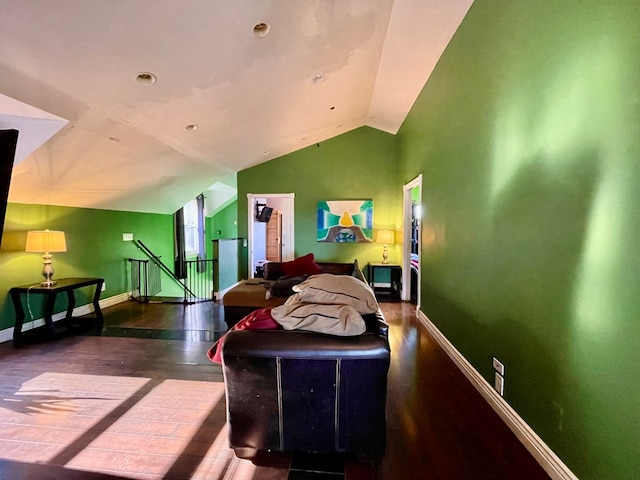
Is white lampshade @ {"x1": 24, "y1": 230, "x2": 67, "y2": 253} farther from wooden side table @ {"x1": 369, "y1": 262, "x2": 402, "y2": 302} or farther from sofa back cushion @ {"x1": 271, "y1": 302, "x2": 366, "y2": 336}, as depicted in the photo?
wooden side table @ {"x1": 369, "y1": 262, "x2": 402, "y2": 302}

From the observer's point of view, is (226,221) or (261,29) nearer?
(261,29)

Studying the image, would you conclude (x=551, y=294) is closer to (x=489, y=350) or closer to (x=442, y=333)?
(x=489, y=350)

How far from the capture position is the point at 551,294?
179 centimetres

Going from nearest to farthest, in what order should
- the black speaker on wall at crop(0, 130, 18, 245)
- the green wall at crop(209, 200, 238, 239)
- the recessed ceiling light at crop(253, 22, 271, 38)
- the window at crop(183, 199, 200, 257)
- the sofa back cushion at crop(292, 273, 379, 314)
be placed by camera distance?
the sofa back cushion at crop(292, 273, 379, 314) < the black speaker on wall at crop(0, 130, 18, 245) < the recessed ceiling light at crop(253, 22, 271, 38) < the window at crop(183, 199, 200, 257) < the green wall at crop(209, 200, 238, 239)

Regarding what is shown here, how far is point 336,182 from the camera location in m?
6.75

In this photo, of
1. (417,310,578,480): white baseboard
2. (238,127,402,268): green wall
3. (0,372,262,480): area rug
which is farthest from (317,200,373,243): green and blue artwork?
(0,372,262,480): area rug

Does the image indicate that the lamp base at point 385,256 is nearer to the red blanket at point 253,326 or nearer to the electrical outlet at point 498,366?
the electrical outlet at point 498,366

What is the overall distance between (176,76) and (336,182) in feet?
13.9

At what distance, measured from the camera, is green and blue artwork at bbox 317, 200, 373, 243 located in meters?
6.69

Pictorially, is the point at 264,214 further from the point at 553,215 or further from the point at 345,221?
the point at 553,215

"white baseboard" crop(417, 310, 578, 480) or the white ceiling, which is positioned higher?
the white ceiling

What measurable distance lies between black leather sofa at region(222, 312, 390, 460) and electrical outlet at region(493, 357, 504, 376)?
1079mm

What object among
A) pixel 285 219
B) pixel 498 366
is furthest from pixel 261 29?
pixel 285 219

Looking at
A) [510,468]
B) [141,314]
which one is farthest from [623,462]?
[141,314]
